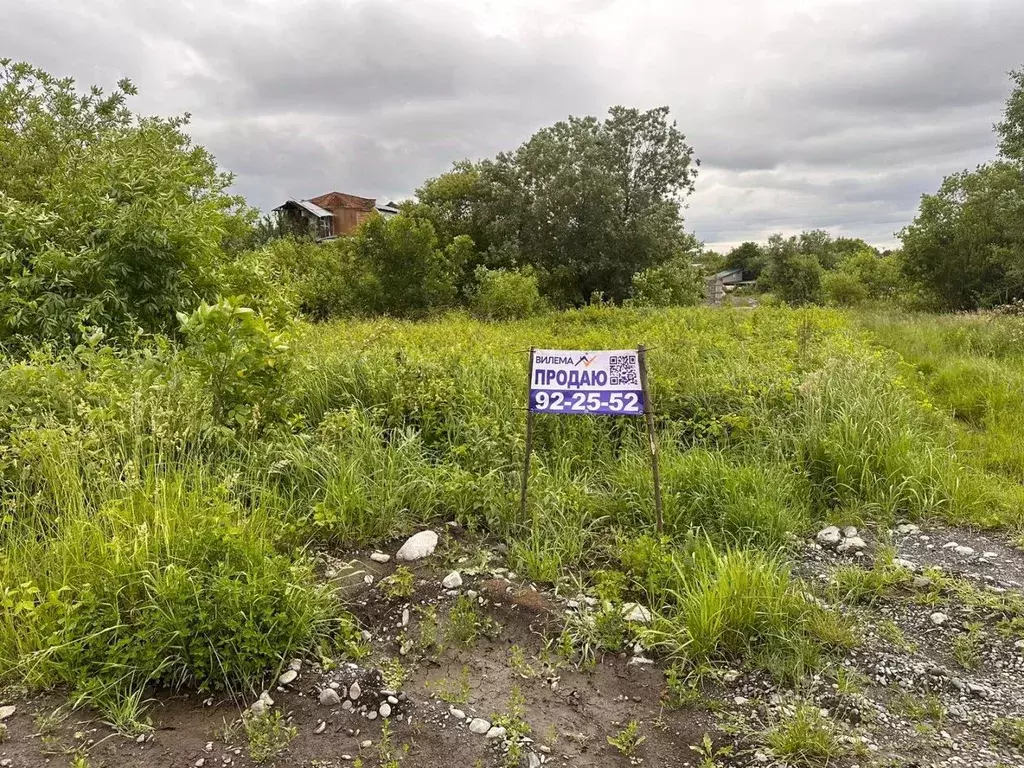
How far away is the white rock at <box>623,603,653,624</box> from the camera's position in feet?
9.40

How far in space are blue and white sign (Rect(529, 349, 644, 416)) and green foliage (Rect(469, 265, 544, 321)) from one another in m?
12.2

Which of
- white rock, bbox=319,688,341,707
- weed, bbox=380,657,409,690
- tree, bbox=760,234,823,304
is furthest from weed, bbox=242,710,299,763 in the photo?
tree, bbox=760,234,823,304

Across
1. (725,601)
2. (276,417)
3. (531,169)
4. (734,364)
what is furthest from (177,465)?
(531,169)

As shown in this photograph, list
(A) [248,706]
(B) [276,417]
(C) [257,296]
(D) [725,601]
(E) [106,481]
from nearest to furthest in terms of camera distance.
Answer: (A) [248,706] → (D) [725,601] → (E) [106,481] → (B) [276,417] → (C) [257,296]

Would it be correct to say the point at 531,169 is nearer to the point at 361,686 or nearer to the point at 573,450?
the point at 573,450

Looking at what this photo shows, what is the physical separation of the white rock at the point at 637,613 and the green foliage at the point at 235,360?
2522 mm

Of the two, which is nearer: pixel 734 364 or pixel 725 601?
pixel 725 601

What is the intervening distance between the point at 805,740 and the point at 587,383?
6.44ft

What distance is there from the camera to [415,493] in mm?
3744

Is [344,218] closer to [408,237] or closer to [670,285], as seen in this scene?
[408,237]

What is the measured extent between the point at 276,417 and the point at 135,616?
74.0 inches

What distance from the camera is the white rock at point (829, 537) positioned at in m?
3.70

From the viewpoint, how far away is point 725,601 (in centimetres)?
277

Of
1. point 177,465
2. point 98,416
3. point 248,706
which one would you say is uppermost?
point 98,416
